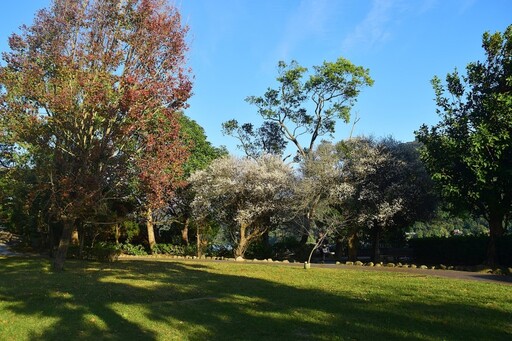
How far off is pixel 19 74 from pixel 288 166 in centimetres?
1544

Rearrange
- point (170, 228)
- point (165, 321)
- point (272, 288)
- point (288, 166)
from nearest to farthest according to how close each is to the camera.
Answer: point (165, 321) → point (272, 288) → point (288, 166) → point (170, 228)

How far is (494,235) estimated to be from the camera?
1839 cm

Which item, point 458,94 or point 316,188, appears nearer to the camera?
point 458,94

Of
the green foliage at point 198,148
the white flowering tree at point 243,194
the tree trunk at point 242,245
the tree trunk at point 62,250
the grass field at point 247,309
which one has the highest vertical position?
the green foliage at point 198,148

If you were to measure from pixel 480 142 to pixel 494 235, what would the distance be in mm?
4748

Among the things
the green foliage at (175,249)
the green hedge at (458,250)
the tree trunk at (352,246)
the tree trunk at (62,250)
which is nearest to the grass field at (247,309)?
the tree trunk at (62,250)

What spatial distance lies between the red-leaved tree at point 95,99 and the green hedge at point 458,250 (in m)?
13.7

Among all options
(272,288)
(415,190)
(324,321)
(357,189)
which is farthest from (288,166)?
(324,321)

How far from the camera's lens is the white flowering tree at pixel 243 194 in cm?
2384

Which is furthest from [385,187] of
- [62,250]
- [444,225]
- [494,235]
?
[444,225]

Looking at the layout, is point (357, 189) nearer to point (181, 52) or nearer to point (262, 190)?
point (262, 190)

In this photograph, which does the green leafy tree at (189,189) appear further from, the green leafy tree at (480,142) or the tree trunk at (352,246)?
the green leafy tree at (480,142)

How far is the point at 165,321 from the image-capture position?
6879 millimetres

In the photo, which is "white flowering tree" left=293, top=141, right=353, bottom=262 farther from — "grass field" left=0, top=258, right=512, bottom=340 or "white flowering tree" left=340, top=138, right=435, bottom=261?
"grass field" left=0, top=258, right=512, bottom=340
